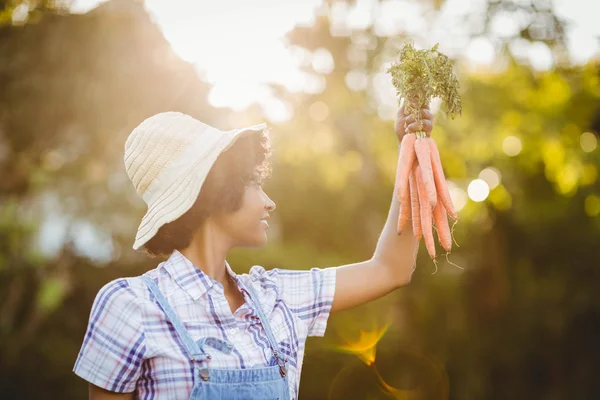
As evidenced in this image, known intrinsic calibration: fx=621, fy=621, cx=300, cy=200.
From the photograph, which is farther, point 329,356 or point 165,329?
point 329,356

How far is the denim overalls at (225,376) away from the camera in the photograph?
1791 mm

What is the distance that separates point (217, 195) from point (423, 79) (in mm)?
805

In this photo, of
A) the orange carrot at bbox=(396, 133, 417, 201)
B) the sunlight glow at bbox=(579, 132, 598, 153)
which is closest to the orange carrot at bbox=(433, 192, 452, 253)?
the orange carrot at bbox=(396, 133, 417, 201)

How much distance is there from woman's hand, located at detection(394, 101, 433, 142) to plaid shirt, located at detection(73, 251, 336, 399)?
2.04 ft

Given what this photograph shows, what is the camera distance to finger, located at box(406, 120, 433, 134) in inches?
87.4

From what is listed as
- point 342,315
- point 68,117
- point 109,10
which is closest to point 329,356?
point 342,315

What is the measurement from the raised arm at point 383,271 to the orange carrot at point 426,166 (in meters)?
0.05

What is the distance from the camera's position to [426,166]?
2344mm

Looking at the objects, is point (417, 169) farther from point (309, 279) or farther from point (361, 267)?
point (309, 279)

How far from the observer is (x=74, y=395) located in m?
6.77

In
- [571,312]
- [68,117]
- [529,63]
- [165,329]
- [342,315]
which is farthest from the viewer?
[571,312]

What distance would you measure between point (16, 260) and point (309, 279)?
6931mm

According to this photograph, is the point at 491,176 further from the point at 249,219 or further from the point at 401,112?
the point at 249,219

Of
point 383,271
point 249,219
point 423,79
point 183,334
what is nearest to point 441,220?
point 383,271
